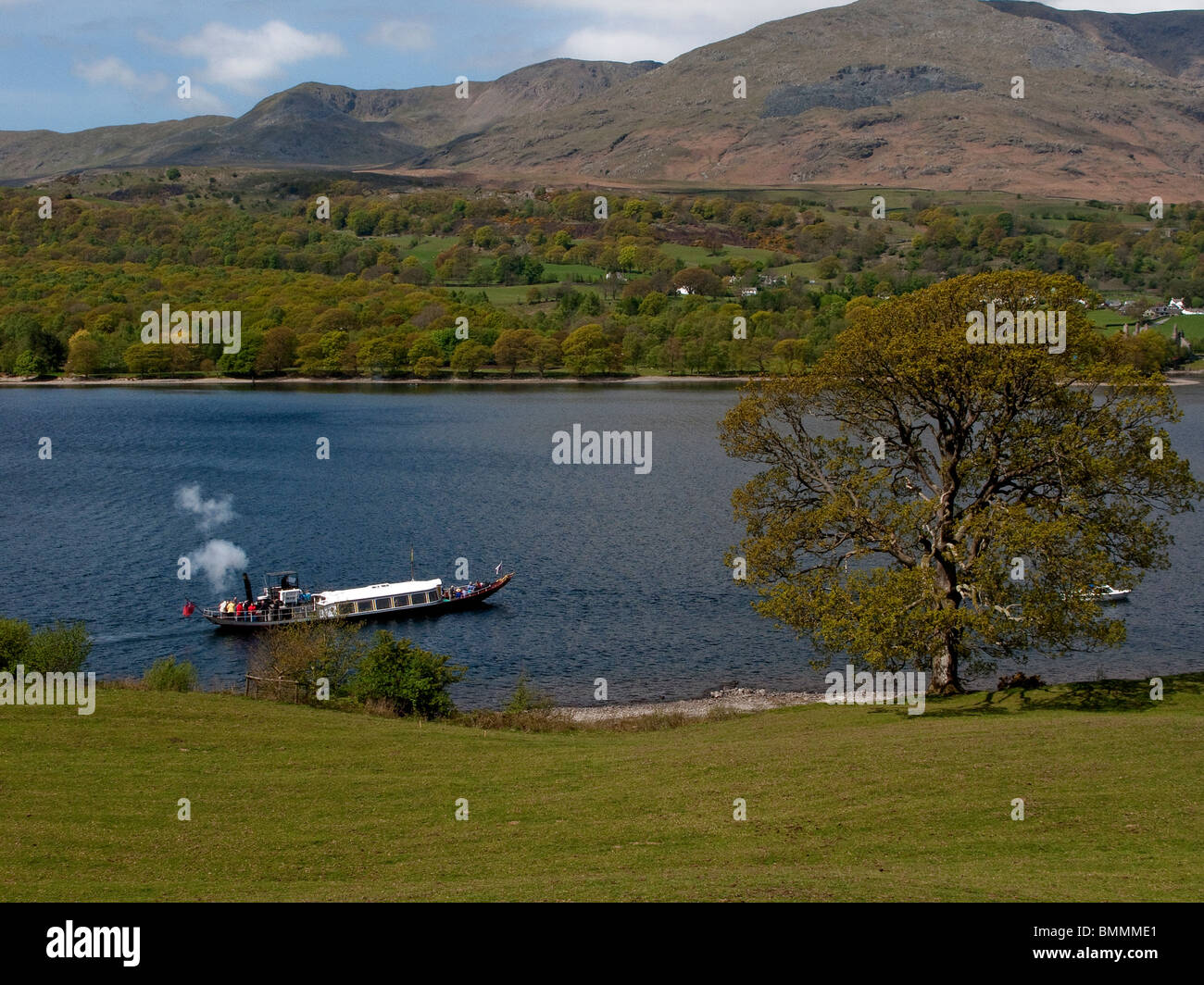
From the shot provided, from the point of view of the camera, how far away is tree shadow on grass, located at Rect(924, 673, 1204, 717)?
33.4 meters

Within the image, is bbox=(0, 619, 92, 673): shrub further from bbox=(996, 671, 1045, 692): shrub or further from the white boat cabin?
bbox=(996, 671, 1045, 692): shrub

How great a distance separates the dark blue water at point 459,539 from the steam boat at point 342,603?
3.77 ft

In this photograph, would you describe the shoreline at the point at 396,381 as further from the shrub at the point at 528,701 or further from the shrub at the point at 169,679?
the shrub at the point at 169,679

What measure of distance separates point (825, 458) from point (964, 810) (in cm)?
1875

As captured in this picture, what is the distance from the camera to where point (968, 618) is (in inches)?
1294

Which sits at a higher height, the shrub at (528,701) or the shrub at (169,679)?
the shrub at (169,679)

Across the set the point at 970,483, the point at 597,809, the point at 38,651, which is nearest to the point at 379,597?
the point at 38,651

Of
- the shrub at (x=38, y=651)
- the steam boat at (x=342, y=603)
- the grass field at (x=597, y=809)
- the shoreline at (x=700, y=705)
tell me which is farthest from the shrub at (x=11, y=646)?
the shoreline at (x=700, y=705)

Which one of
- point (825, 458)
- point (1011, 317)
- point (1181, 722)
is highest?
point (1011, 317)

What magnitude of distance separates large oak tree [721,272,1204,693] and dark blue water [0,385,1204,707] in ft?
48.4

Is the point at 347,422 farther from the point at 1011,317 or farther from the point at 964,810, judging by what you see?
the point at 964,810

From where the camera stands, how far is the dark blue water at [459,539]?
54.8m

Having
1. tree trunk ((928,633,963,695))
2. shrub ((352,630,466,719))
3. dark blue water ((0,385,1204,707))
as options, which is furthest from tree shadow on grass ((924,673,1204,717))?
shrub ((352,630,466,719))
